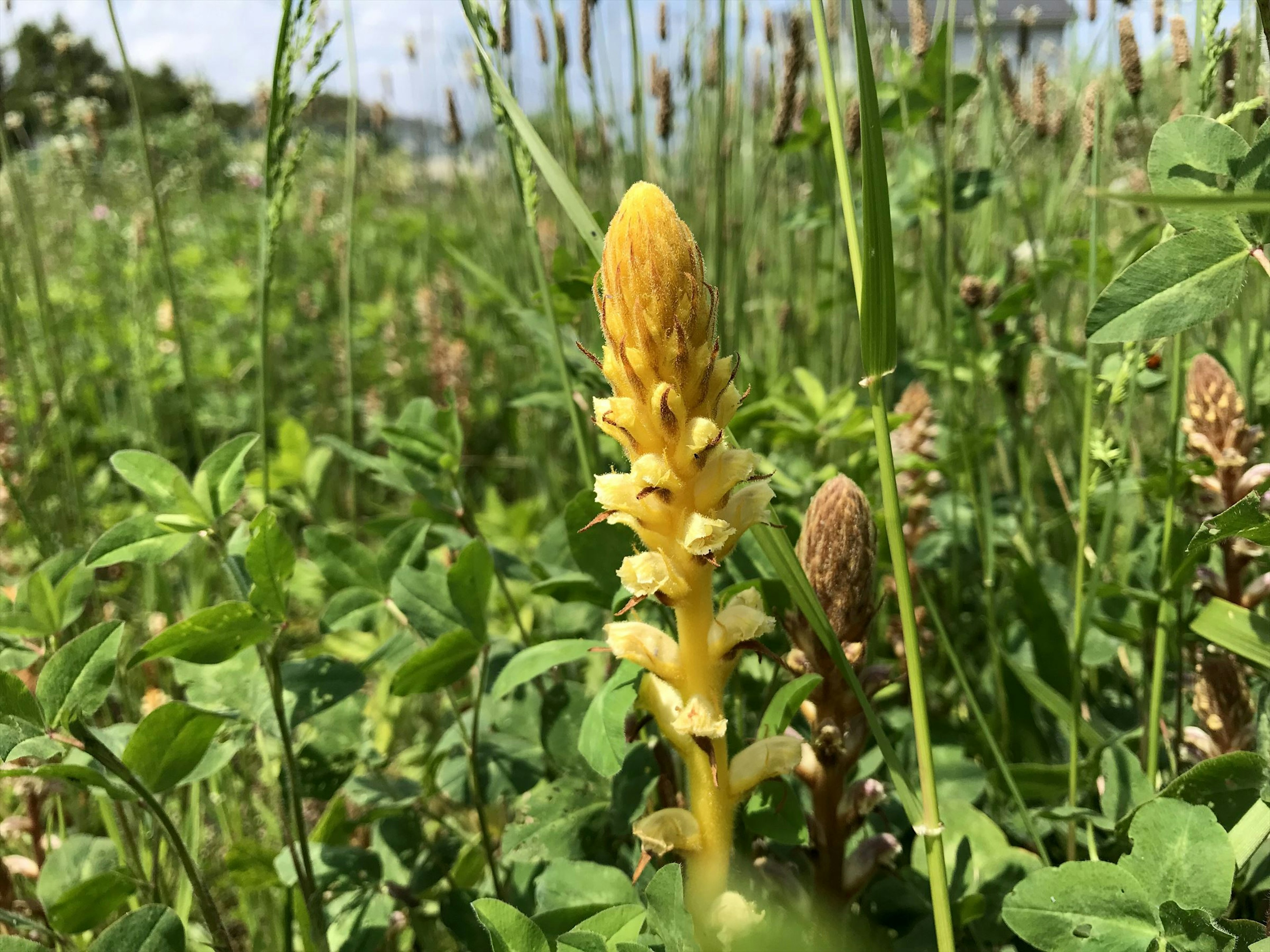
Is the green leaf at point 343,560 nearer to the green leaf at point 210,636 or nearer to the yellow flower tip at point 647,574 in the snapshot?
the green leaf at point 210,636

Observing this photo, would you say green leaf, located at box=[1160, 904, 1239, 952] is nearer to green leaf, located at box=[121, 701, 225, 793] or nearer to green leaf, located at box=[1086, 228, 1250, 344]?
green leaf, located at box=[1086, 228, 1250, 344]

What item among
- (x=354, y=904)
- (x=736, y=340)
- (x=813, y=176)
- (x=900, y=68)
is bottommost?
(x=354, y=904)

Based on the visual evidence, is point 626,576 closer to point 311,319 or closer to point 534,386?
point 534,386

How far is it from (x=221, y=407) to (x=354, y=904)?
2.34 metres

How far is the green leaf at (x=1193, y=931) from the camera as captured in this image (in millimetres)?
641

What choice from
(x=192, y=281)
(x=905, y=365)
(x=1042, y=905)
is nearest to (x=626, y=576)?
(x=1042, y=905)

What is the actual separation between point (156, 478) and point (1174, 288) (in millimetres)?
1053

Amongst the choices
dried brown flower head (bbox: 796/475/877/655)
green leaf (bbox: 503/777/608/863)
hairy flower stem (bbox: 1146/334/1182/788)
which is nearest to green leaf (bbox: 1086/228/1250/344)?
hairy flower stem (bbox: 1146/334/1182/788)

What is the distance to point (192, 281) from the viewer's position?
4.38m

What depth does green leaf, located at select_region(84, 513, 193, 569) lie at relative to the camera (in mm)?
958

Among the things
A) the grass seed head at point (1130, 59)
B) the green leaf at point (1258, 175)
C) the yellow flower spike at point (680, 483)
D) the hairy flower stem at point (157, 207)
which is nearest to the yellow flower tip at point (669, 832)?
the yellow flower spike at point (680, 483)

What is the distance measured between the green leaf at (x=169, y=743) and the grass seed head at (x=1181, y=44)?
1.39 metres

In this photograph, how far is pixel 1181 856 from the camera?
676 mm

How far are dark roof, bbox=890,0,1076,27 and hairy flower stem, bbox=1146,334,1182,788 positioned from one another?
102cm
